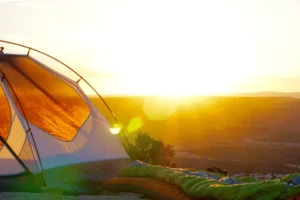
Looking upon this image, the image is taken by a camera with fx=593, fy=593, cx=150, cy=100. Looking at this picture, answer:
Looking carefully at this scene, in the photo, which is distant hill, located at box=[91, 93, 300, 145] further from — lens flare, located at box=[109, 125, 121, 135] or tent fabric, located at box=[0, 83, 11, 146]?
tent fabric, located at box=[0, 83, 11, 146]

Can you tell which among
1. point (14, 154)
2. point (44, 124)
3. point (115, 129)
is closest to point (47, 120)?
point (44, 124)

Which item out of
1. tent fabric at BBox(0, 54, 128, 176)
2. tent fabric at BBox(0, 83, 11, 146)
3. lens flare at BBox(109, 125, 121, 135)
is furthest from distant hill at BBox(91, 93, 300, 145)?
tent fabric at BBox(0, 83, 11, 146)

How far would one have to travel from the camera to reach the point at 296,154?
41.6 metres

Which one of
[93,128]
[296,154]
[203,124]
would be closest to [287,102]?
[203,124]

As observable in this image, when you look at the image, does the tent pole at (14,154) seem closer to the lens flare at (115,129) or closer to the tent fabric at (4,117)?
the tent fabric at (4,117)

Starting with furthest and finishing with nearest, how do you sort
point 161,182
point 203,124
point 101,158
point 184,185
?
1. point 203,124
2. point 101,158
3. point 161,182
4. point 184,185

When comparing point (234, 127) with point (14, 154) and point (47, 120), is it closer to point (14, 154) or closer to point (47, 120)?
point (47, 120)

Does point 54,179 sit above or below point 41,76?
below

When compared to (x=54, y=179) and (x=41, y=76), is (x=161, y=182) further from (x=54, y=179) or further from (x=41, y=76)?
(x=41, y=76)

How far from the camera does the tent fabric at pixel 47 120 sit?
12.2m

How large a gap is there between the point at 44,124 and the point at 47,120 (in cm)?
18

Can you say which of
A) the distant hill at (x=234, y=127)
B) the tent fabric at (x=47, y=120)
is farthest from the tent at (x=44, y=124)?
the distant hill at (x=234, y=127)

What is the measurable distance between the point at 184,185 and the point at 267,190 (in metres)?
1.88

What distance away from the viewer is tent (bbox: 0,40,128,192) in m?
11.9
